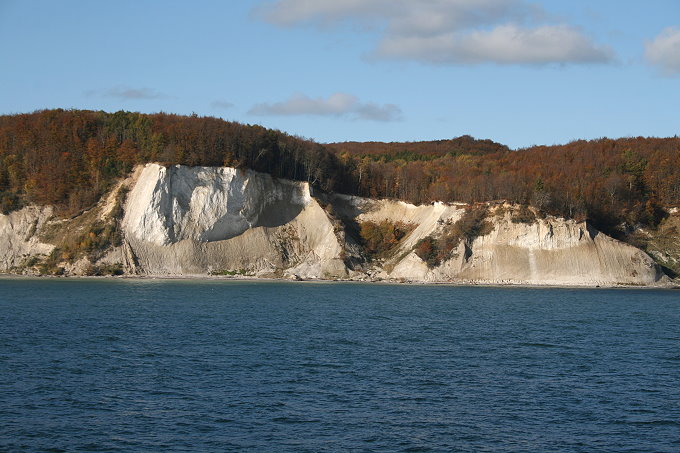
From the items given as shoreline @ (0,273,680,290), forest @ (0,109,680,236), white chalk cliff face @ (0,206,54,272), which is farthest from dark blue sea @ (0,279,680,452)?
forest @ (0,109,680,236)

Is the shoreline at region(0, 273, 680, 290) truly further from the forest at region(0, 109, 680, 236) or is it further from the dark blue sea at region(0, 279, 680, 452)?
the dark blue sea at region(0, 279, 680, 452)

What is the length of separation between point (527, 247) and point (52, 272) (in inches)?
1916

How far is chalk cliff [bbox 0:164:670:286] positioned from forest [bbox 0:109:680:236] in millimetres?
2363

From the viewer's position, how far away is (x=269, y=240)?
290 ft

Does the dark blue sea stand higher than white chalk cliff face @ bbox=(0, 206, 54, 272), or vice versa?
white chalk cliff face @ bbox=(0, 206, 54, 272)

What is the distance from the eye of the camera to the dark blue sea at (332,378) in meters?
22.4

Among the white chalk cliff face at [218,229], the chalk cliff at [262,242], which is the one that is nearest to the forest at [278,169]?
the chalk cliff at [262,242]

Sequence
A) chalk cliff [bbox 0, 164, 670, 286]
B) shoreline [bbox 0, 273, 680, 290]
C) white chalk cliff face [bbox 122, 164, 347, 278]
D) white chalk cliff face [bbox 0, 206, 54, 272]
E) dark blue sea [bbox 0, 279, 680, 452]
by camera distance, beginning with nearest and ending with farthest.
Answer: dark blue sea [bbox 0, 279, 680, 452] < shoreline [bbox 0, 273, 680, 290] < chalk cliff [bbox 0, 164, 670, 286] < white chalk cliff face [bbox 122, 164, 347, 278] < white chalk cliff face [bbox 0, 206, 54, 272]

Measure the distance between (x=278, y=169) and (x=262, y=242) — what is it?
1145 centimetres

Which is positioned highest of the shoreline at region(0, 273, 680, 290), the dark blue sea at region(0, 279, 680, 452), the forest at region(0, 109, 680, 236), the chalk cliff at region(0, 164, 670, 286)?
the forest at region(0, 109, 680, 236)

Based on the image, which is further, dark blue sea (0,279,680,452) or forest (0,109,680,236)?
forest (0,109,680,236)

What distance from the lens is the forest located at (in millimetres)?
87812

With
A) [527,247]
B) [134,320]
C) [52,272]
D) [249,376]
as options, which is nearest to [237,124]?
[52,272]

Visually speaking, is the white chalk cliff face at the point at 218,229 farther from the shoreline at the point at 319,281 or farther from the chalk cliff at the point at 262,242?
the shoreline at the point at 319,281
